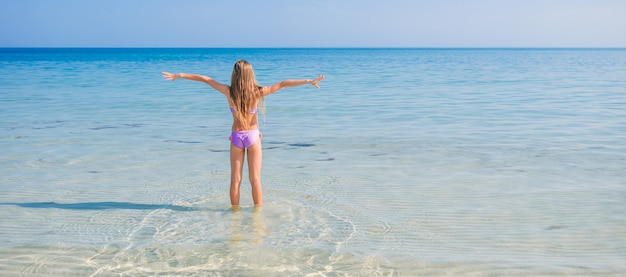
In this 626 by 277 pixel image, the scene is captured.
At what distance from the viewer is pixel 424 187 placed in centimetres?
732

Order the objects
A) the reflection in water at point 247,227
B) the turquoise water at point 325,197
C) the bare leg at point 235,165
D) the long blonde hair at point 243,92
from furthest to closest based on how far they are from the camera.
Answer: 1. the bare leg at point 235,165
2. the long blonde hair at point 243,92
3. the reflection in water at point 247,227
4. the turquoise water at point 325,197

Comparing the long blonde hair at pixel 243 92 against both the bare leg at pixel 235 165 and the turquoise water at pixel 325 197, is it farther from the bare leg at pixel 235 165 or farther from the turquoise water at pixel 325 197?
the turquoise water at pixel 325 197

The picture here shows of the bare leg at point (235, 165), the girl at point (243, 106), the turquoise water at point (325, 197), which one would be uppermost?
the girl at point (243, 106)

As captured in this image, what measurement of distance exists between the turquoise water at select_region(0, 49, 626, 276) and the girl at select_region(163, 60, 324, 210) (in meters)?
0.44

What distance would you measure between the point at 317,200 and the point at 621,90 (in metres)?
19.5

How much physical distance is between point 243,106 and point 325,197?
168 centimetres

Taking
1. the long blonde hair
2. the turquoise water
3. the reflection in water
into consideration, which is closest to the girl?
the long blonde hair

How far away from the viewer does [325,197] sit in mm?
6879

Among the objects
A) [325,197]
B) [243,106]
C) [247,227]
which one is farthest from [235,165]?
[325,197]

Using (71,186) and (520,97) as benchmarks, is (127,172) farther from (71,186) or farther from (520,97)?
(520,97)

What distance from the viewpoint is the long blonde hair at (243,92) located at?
5836 mm

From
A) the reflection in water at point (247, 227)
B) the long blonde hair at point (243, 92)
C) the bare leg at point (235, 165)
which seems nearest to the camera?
the reflection in water at point (247, 227)

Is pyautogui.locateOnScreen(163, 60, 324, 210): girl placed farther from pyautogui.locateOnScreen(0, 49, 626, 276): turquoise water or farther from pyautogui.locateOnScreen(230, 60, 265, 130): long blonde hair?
pyautogui.locateOnScreen(0, 49, 626, 276): turquoise water

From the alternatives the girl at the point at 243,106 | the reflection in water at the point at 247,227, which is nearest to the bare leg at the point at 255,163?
the girl at the point at 243,106
